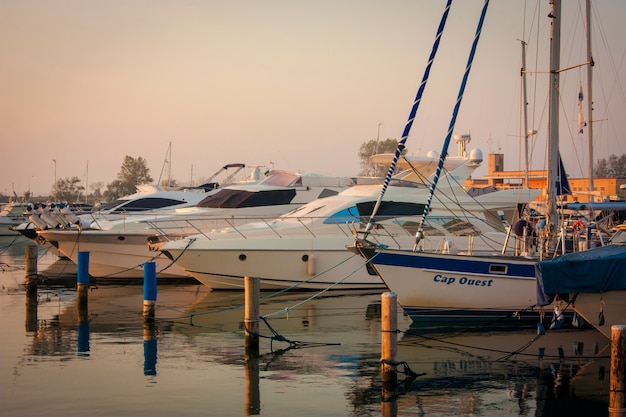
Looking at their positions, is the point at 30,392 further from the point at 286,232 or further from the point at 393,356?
the point at 286,232

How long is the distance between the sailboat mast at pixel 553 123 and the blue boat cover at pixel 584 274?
10.9 ft

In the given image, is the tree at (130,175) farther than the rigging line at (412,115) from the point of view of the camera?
Yes

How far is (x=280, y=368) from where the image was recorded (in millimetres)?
13375

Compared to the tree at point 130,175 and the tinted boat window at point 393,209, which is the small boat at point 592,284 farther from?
the tree at point 130,175

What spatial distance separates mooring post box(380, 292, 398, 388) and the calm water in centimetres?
24

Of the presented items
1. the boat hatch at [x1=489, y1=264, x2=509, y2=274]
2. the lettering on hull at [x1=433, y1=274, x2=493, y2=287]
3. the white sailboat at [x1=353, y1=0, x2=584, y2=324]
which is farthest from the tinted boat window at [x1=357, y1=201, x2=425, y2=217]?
the boat hatch at [x1=489, y1=264, x2=509, y2=274]

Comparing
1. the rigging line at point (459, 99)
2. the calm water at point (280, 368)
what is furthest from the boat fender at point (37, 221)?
the rigging line at point (459, 99)

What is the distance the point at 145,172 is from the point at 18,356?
97776 millimetres

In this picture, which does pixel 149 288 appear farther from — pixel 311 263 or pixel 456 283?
pixel 456 283

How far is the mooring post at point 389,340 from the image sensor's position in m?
12.0

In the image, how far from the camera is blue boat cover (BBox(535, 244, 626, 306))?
1339 cm

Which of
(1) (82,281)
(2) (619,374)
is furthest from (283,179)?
(2) (619,374)

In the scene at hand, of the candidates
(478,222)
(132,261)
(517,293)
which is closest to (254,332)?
(517,293)

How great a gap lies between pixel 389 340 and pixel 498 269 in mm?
4972
